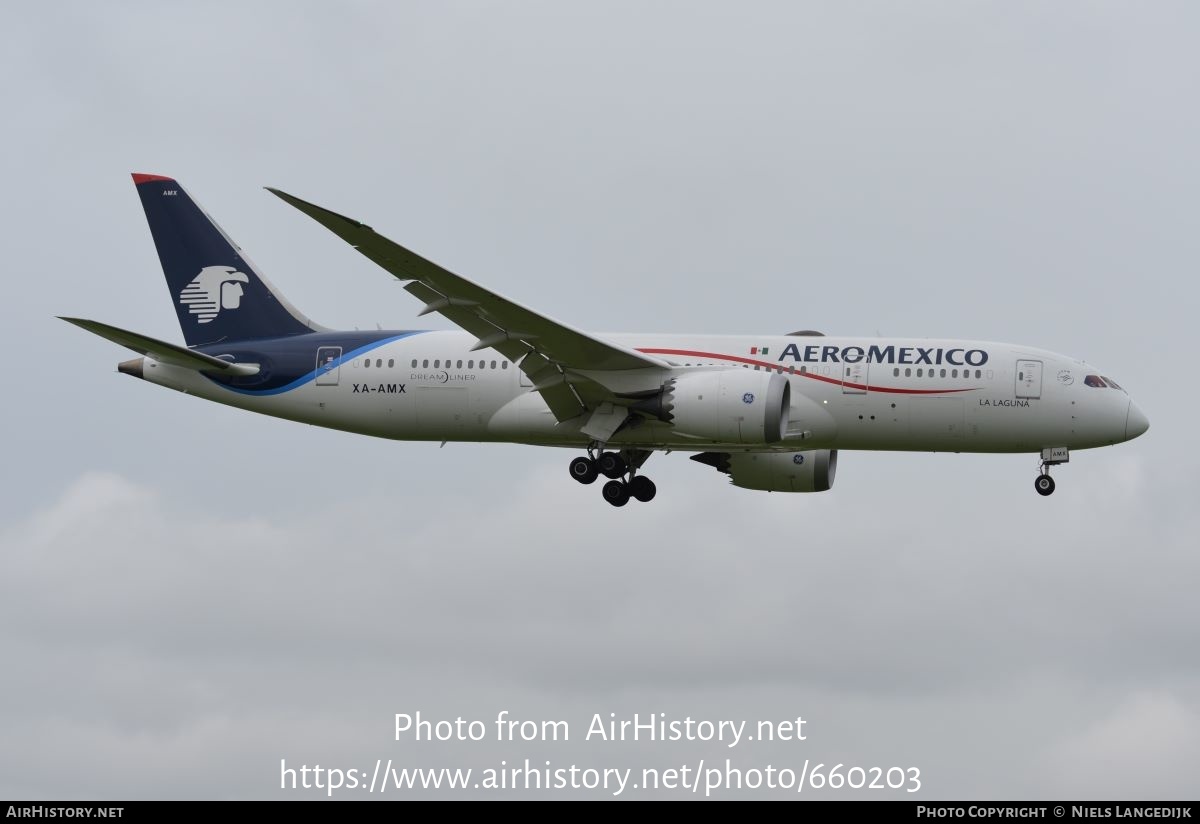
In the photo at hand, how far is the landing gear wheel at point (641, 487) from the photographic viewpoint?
43000 mm

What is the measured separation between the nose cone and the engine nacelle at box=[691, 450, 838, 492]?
750cm

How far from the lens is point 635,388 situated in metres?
39.6

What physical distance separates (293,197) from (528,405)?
986 centimetres

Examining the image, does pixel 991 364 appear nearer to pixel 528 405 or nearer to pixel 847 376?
pixel 847 376

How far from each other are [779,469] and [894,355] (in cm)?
533

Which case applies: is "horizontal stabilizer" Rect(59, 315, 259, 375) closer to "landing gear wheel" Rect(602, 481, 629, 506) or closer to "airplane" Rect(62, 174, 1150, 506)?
"airplane" Rect(62, 174, 1150, 506)

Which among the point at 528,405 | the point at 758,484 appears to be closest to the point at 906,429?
the point at 758,484

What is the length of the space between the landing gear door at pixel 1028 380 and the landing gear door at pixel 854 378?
3.50 m

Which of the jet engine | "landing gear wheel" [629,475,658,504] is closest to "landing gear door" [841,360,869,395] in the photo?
the jet engine

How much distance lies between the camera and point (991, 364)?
132ft

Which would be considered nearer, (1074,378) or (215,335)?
(1074,378)

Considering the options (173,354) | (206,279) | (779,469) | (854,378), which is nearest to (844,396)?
(854,378)

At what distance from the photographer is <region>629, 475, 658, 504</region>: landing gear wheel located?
4300cm

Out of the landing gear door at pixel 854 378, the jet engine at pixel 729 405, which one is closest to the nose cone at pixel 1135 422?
the landing gear door at pixel 854 378
